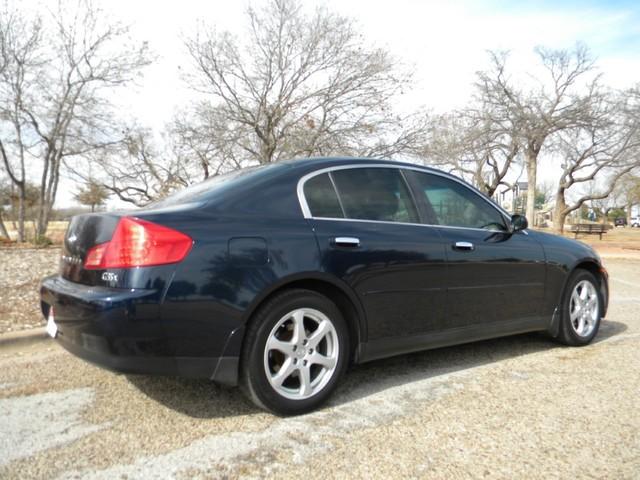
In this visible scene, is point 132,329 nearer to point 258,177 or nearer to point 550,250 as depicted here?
point 258,177

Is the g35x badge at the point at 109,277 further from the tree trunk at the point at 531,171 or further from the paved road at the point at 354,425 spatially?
the tree trunk at the point at 531,171

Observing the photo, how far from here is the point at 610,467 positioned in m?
2.31

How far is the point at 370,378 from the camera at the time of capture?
358 cm

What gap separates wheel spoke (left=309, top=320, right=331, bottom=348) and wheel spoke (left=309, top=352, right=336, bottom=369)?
0.06m

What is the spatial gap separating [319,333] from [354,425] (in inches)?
21.1

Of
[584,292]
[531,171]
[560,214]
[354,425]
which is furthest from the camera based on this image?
[560,214]

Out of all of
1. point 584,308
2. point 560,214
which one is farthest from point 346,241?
point 560,214

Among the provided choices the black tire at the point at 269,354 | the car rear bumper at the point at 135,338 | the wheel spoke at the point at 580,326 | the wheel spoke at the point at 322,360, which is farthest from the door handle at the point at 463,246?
the car rear bumper at the point at 135,338

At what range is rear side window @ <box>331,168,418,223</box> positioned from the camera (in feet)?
10.9

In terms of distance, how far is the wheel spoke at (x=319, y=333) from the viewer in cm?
292

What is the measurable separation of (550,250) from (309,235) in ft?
8.15

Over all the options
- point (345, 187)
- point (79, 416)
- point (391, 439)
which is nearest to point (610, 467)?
point (391, 439)

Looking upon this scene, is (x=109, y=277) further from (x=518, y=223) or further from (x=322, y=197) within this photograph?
(x=518, y=223)

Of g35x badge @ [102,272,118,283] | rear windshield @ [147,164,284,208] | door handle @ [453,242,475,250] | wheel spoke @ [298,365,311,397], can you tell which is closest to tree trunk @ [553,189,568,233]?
door handle @ [453,242,475,250]
